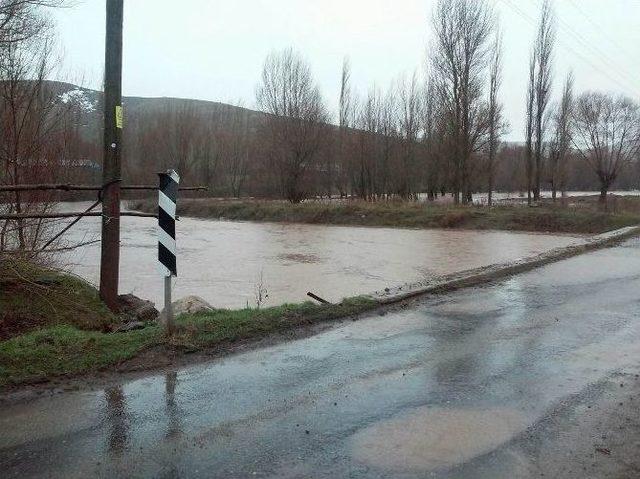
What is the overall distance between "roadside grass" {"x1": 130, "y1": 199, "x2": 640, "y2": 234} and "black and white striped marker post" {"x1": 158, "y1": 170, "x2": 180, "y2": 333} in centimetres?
2836

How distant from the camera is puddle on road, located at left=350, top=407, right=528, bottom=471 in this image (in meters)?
3.02

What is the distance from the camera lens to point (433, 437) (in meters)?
3.31

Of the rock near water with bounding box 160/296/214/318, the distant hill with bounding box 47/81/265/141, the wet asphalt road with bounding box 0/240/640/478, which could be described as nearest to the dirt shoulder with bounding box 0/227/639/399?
the wet asphalt road with bounding box 0/240/640/478

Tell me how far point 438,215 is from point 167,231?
30128 mm

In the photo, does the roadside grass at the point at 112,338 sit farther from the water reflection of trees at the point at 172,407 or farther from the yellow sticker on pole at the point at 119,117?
the yellow sticker on pole at the point at 119,117

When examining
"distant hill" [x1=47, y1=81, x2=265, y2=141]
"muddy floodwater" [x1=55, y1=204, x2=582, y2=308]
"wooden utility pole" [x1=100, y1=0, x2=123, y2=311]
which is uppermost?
"distant hill" [x1=47, y1=81, x2=265, y2=141]

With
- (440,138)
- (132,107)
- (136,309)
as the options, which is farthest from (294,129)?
(132,107)

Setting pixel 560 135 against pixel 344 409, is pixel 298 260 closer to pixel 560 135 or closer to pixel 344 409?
pixel 344 409

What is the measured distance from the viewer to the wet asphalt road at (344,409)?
296 centimetres

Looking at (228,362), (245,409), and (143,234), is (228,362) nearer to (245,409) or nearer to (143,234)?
(245,409)

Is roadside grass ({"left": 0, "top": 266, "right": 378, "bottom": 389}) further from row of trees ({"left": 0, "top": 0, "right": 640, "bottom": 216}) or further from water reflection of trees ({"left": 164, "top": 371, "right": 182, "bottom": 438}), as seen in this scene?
row of trees ({"left": 0, "top": 0, "right": 640, "bottom": 216})

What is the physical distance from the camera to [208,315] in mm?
6266

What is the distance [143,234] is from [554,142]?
29.2 m

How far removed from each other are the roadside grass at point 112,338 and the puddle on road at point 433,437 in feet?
6.69
